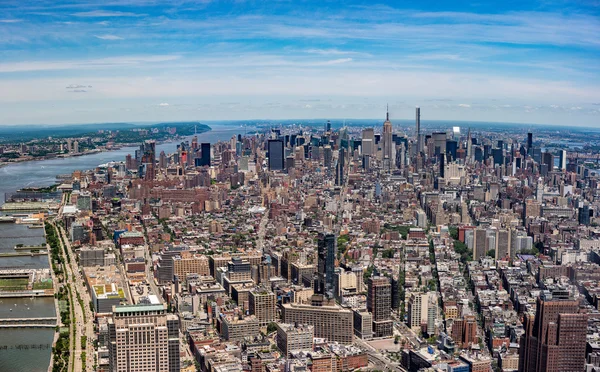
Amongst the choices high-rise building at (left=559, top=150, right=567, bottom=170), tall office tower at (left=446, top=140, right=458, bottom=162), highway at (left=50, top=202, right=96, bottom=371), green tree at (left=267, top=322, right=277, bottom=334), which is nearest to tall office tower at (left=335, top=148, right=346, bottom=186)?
tall office tower at (left=446, top=140, right=458, bottom=162)

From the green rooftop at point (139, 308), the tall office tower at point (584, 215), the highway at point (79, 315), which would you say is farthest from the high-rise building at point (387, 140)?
the green rooftop at point (139, 308)

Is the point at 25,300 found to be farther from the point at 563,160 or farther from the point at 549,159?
the point at 549,159

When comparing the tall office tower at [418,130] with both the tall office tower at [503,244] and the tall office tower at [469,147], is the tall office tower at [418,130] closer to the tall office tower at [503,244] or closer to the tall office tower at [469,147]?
the tall office tower at [469,147]

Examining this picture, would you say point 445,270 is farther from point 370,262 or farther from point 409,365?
point 409,365

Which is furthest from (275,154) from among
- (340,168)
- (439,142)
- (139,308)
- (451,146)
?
(139,308)

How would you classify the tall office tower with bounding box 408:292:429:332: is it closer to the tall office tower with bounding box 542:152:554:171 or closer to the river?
the river

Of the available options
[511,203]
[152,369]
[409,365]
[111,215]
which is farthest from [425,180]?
[152,369]
